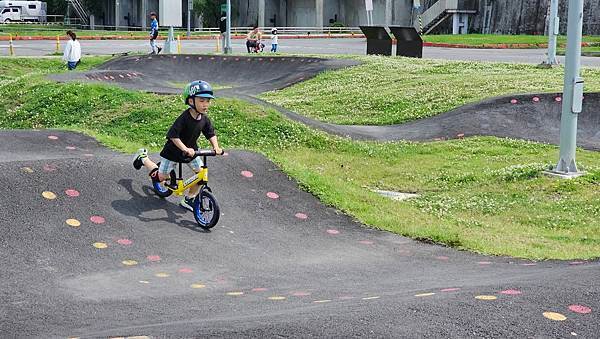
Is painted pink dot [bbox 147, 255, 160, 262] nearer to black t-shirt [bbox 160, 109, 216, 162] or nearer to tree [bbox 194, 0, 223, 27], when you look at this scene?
black t-shirt [bbox 160, 109, 216, 162]

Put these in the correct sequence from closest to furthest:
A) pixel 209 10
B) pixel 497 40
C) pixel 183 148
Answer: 1. pixel 183 148
2. pixel 497 40
3. pixel 209 10

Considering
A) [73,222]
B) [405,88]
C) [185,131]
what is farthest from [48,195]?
[405,88]

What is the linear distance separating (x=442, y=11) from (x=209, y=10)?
66.0 ft

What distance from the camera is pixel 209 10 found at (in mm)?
71812

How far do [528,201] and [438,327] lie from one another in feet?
26.4

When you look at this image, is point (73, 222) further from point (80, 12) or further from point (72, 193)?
point (80, 12)

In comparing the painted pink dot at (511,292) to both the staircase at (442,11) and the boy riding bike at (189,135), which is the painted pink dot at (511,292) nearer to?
the boy riding bike at (189,135)

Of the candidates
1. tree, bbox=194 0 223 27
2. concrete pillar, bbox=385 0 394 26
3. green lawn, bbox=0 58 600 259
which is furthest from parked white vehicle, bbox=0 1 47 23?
green lawn, bbox=0 58 600 259

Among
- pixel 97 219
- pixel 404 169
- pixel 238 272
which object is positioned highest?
pixel 97 219

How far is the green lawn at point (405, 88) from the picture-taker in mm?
22297

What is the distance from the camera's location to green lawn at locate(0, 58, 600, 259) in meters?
11.4

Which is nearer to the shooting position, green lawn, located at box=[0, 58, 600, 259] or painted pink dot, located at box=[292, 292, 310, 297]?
painted pink dot, located at box=[292, 292, 310, 297]

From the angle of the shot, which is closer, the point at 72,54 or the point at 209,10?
the point at 72,54

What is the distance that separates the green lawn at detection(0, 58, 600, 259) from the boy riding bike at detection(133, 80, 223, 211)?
2278mm
